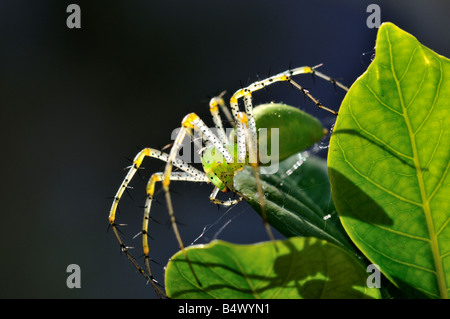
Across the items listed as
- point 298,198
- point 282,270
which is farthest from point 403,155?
point 298,198

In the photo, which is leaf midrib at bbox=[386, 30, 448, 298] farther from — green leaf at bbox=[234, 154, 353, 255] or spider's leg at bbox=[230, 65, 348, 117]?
spider's leg at bbox=[230, 65, 348, 117]

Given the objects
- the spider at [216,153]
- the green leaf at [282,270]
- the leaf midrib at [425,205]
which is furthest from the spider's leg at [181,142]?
the leaf midrib at [425,205]

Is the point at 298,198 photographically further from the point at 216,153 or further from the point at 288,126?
the point at 216,153

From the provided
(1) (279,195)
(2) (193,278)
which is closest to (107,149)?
(1) (279,195)

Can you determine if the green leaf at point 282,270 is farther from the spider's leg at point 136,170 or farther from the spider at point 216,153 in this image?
the spider's leg at point 136,170

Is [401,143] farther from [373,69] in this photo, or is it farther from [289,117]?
[289,117]

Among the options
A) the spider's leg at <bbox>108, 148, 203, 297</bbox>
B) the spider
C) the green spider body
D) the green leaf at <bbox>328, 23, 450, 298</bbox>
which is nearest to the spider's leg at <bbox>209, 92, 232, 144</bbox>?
the spider
